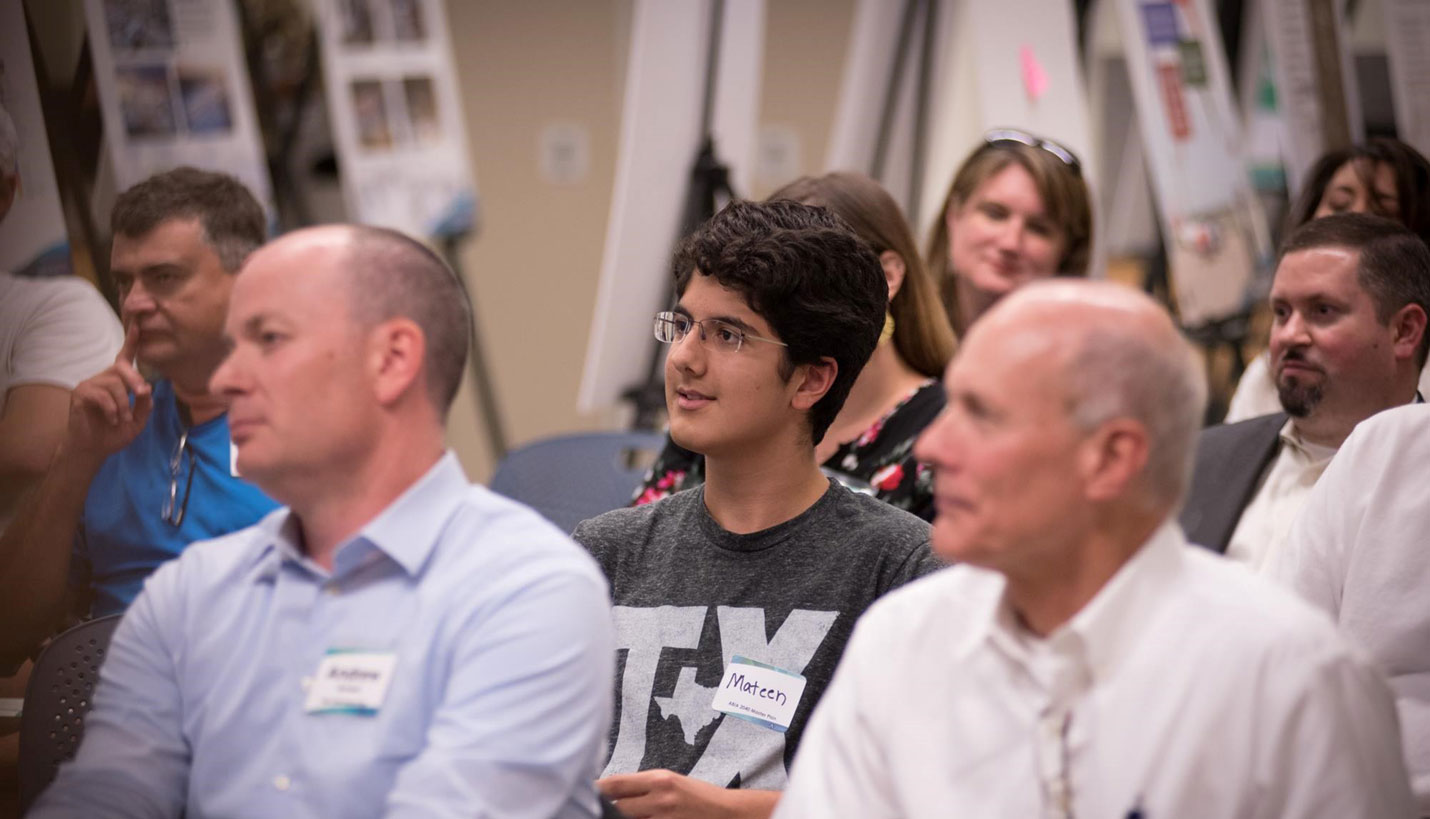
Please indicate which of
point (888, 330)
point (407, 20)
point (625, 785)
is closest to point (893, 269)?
point (888, 330)

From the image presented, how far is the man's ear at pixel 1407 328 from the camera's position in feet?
7.54

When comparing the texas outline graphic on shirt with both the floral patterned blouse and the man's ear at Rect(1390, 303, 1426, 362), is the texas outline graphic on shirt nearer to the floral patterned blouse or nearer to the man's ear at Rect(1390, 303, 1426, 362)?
the floral patterned blouse

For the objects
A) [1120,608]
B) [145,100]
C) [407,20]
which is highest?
[407,20]

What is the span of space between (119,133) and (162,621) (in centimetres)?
136

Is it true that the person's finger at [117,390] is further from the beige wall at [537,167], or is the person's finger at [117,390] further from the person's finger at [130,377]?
the beige wall at [537,167]

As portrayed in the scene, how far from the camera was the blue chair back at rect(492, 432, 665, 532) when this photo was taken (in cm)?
249

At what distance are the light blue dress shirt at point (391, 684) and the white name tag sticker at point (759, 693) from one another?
349mm

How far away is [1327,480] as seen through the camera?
6.11 ft

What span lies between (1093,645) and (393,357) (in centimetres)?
72

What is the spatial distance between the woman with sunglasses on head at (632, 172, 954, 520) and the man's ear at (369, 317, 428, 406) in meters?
0.94

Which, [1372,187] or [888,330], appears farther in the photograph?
[1372,187]

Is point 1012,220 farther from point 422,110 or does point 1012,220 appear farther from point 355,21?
point 355,21

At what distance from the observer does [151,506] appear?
2.06 metres

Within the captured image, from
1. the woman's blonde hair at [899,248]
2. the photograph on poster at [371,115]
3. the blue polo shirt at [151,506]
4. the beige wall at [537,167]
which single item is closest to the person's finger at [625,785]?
the blue polo shirt at [151,506]
